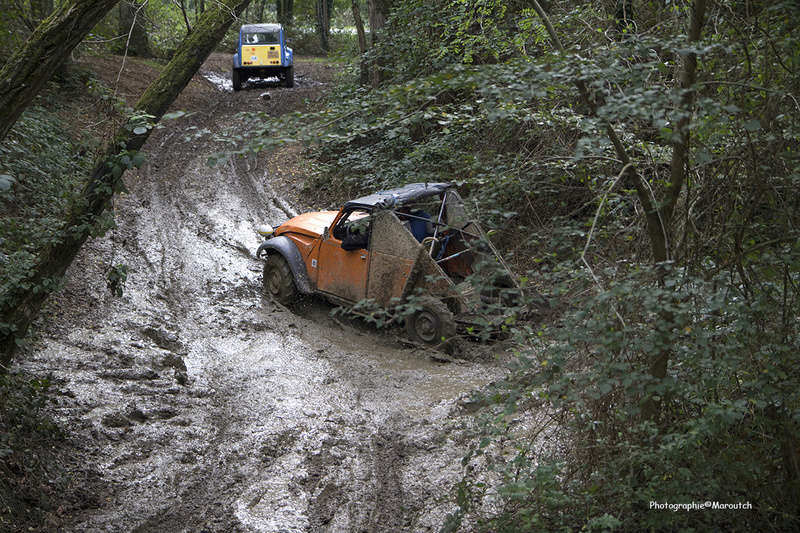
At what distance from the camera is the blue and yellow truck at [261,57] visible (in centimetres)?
2184

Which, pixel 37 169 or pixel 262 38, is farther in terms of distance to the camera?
pixel 262 38

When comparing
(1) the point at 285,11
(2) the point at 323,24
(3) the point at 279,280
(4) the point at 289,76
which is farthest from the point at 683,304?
(1) the point at 285,11

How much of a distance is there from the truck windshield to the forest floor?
13451 mm

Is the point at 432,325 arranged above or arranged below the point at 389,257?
below

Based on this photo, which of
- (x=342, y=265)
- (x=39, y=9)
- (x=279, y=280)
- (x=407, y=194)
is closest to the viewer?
(x=407, y=194)

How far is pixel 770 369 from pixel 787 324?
32 cm

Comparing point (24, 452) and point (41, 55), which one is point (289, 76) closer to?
point (41, 55)

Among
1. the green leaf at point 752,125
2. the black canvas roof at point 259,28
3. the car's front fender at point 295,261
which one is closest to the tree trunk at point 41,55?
the green leaf at point 752,125

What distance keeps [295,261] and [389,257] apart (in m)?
1.71

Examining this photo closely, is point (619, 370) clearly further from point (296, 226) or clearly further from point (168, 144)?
point (168, 144)

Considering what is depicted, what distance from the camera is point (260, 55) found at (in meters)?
21.9

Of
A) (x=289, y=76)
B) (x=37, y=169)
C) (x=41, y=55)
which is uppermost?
(x=289, y=76)

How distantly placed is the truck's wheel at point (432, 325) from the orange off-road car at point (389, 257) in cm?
1

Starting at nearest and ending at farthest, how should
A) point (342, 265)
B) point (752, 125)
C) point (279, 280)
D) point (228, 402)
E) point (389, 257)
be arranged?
point (752, 125) → point (228, 402) → point (389, 257) → point (342, 265) → point (279, 280)
